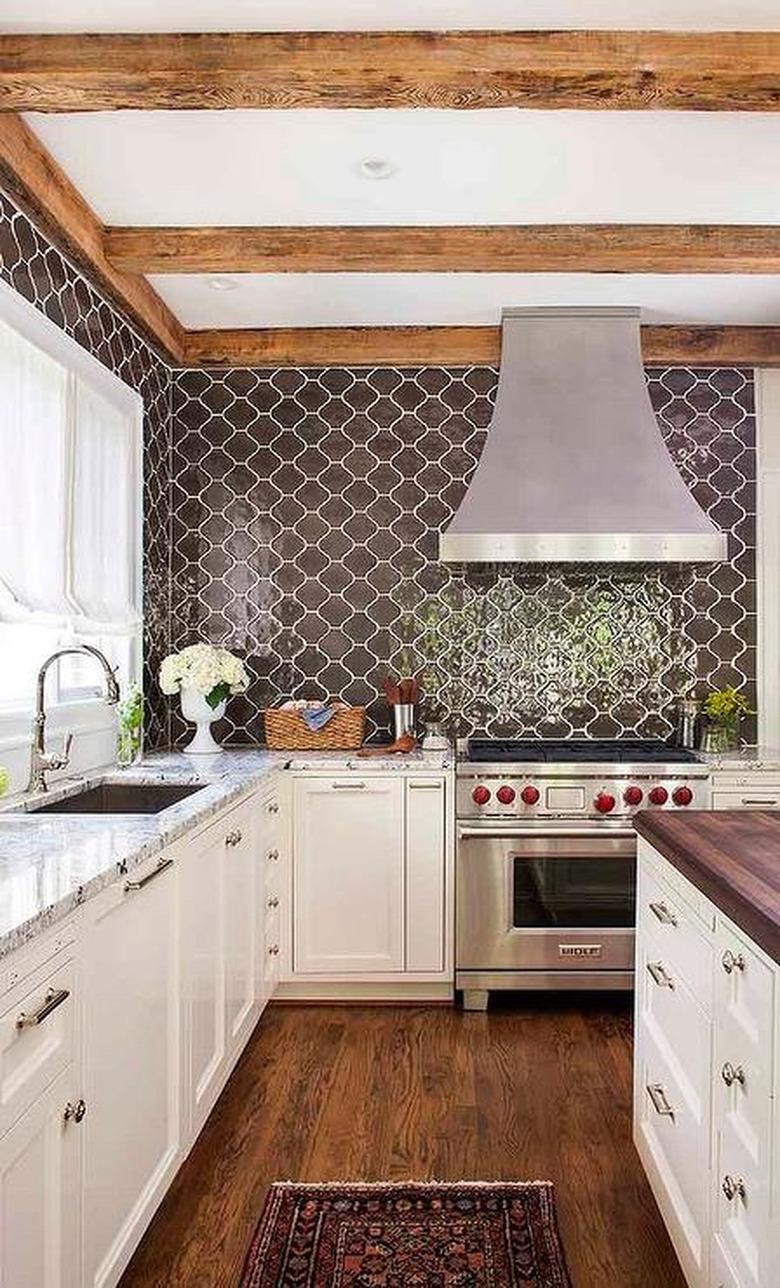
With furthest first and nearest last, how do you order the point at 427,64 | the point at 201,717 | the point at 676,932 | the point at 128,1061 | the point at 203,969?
the point at 201,717
the point at 203,969
the point at 427,64
the point at 676,932
the point at 128,1061

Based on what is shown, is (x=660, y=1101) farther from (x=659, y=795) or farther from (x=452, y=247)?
(x=452, y=247)

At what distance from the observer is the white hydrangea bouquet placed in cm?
428

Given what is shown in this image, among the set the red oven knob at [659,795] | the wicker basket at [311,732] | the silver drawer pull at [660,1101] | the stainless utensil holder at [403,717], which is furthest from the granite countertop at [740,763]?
the silver drawer pull at [660,1101]

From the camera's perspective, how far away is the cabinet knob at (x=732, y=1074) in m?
1.80

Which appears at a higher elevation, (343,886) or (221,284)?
(221,284)

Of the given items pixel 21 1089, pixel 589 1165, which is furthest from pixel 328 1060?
pixel 21 1089

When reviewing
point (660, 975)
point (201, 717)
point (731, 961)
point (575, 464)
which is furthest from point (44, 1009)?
point (575, 464)

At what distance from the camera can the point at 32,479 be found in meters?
3.23

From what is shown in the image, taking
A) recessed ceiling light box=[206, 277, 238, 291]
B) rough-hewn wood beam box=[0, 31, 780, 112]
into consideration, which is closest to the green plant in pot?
recessed ceiling light box=[206, 277, 238, 291]

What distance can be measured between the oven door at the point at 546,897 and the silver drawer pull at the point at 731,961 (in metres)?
2.22

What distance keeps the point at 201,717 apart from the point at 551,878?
1.46 meters

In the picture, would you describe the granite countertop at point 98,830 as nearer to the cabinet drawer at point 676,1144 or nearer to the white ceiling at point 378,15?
the cabinet drawer at point 676,1144

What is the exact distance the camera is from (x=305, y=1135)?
308 cm

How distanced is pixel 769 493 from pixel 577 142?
2.24 meters
